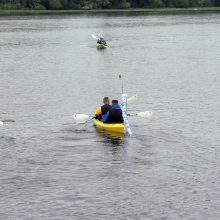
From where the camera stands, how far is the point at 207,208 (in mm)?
27922

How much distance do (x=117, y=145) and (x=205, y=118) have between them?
1083 cm

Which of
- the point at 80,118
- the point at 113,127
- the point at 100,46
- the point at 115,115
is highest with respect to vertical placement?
the point at 115,115

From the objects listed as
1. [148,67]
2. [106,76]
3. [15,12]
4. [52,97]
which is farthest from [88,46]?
[15,12]

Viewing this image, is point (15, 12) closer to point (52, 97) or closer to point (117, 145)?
point (52, 97)

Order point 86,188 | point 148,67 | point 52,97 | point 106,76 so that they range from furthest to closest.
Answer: point 148,67, point 106,76, point 52,97, point 86,188

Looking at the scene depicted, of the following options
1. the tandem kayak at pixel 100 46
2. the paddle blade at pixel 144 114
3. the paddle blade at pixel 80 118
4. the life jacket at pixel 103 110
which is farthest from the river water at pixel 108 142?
the tandem kayak at pixel 100 46

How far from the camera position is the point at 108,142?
3834 centimetres

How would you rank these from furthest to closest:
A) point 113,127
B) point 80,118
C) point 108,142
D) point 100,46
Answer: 1. point 100,46
2. point 80,118
3. point 113,127
4. point 108,142

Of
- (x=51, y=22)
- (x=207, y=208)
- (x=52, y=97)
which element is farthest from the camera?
(x=51, y=22)

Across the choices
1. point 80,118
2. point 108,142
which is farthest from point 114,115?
point 80,118

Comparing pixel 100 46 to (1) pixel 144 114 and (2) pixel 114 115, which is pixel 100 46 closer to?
(1) pixel 144 114

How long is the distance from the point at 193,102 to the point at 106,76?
777 inches

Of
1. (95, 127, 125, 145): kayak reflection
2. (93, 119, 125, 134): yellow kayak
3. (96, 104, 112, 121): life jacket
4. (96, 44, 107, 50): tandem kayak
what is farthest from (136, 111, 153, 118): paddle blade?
(96, 44, 107, 50): tandem kayak

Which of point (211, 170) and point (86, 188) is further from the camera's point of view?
point (211, 170)
